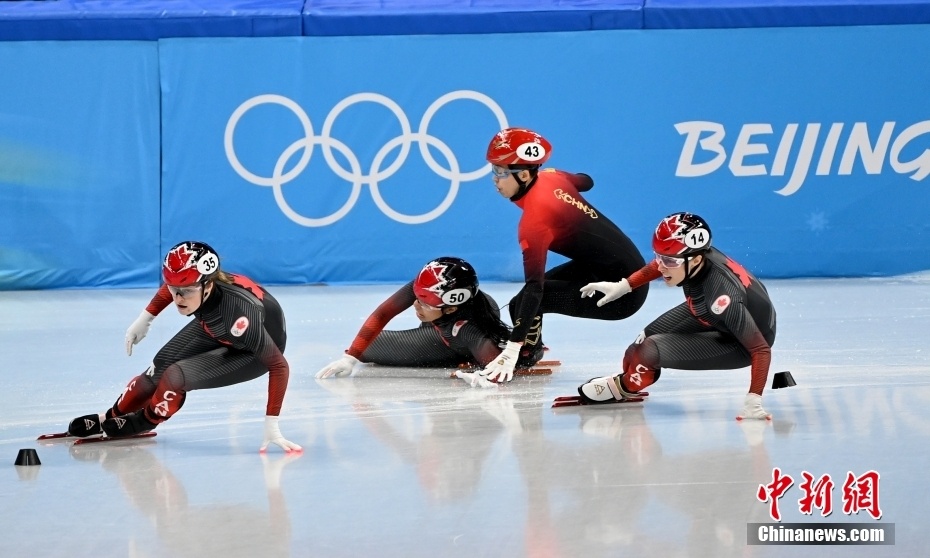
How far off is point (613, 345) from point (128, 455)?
3.45 metres

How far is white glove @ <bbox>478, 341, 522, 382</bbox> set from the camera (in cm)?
684

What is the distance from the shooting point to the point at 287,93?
10906mm

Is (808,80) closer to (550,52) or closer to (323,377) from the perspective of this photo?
(550,52)

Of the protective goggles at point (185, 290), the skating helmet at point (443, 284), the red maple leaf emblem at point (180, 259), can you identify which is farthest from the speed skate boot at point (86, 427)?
the skating helmet at point (443, 284)

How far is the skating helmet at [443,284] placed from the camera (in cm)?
703

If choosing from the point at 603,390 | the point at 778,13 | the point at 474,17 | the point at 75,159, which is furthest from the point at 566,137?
the point at 603,390

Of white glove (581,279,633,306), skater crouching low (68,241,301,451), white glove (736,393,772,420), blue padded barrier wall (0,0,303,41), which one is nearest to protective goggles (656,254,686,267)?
white glove (736,393,772,420)

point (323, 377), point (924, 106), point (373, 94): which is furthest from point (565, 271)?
point (924, 106)

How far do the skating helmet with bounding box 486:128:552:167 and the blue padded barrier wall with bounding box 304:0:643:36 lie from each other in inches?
154

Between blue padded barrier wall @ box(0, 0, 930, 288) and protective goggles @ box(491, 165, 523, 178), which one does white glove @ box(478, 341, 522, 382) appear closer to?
protective goggles @ box(491, 165, 523, 178)

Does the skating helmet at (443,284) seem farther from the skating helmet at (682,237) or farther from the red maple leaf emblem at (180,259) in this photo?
the red maple leaf emblem at (180,259)

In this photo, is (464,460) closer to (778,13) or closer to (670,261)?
(670,261)

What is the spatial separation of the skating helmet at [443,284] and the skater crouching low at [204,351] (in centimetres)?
119

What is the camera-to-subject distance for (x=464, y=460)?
5.28 meters
